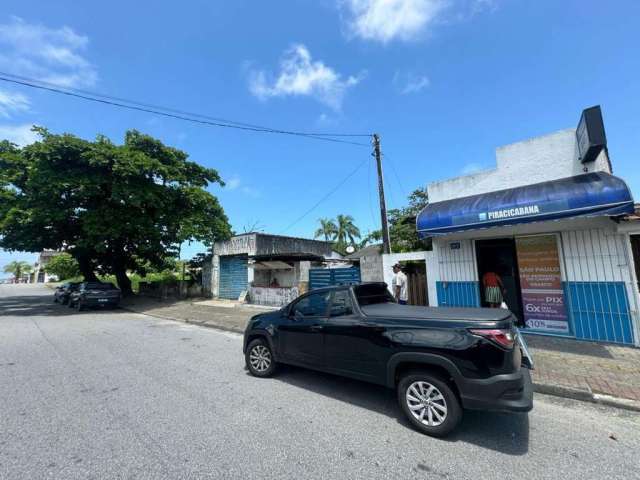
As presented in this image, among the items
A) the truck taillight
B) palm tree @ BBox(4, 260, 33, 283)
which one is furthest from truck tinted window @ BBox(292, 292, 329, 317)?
palm tree @ BBox(4, 260, 33, 283)

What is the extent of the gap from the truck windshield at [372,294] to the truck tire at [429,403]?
130cm

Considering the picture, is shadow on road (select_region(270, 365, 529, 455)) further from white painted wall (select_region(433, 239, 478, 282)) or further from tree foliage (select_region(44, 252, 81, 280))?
tree foliage (select_region(44, 252, 81, 280))

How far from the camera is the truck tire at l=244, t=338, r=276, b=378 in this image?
17.2ft

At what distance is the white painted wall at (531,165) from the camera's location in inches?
283


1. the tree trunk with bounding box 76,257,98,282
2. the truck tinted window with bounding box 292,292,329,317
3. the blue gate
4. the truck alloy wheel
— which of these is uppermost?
the tree trunk with bounding box 76,257,98,282

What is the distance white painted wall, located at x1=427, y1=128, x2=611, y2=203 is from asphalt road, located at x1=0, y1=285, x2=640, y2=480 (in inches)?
215

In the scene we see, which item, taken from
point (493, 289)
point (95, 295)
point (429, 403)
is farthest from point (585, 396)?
point (95, 295)

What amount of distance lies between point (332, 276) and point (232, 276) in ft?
29.1

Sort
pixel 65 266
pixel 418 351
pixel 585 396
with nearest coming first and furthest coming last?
1. pixel 418 351
2. pixel 585 396
3. pixel 65 266

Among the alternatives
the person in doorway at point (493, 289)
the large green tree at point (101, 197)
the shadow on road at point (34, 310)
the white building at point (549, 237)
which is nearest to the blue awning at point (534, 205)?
the white building at point (549, 237)

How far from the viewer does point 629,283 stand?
6348mm

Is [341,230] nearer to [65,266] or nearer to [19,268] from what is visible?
[65,266]

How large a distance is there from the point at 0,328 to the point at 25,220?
6.64 m

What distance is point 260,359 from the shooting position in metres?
5.37
